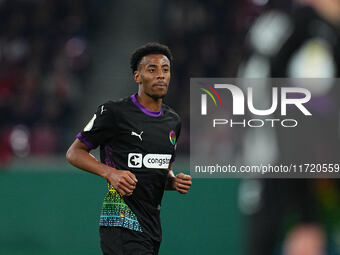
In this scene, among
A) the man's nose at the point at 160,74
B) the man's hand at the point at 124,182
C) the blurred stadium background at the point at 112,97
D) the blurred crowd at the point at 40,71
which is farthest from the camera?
the blurred crowd at the point at 40,71

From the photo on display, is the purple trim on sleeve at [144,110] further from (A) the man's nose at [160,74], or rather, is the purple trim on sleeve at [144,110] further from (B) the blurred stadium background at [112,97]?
(B) the blurred stadium background at [112,97]

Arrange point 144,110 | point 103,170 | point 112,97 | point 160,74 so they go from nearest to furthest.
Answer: point 103,170, point 160,74, point 144,110, point 112,97

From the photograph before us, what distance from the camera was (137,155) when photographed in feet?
11.1

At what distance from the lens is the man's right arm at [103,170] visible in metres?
3.02

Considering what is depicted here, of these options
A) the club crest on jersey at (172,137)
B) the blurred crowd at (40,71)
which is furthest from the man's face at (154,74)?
the blurred crowd at (40,71)

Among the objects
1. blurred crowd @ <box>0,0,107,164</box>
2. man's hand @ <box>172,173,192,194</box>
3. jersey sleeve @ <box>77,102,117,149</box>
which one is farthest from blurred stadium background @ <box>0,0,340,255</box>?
jersey sleeve @ <box>77,102,117,149</box>

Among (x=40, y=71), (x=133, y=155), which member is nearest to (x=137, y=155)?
(x=133, y=155)

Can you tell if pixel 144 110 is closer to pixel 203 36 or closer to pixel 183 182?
pixel 183 182

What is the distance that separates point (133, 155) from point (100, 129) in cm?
21

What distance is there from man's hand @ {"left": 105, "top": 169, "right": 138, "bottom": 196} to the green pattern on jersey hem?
25 centimetres

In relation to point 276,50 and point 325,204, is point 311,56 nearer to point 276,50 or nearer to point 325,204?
point 276,50

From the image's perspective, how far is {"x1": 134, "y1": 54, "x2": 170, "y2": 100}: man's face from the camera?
340 centimetres

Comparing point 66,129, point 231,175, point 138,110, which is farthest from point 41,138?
point 138,110

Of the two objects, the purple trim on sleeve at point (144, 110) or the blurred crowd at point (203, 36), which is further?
the blurred crowd at point (203, 36)
